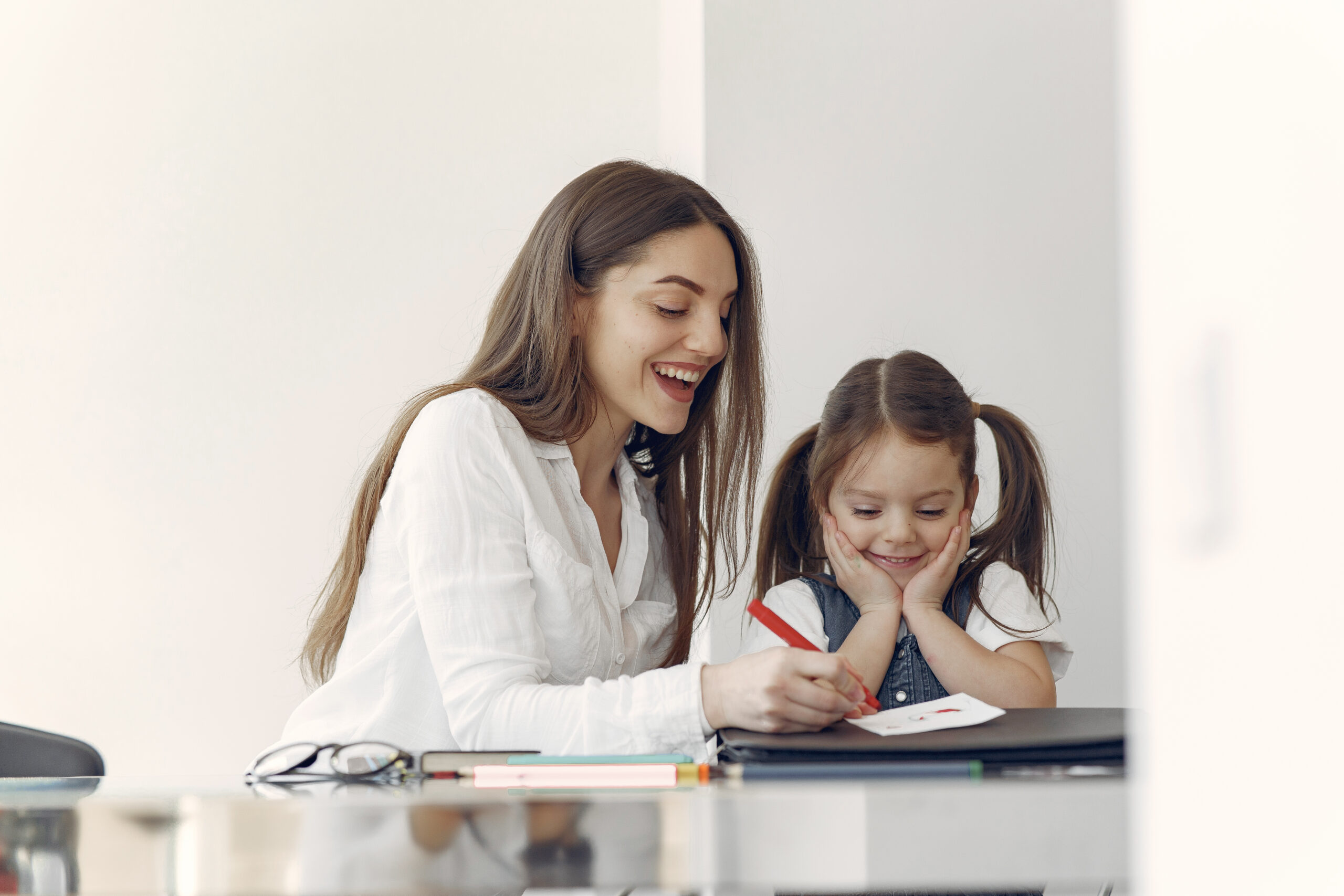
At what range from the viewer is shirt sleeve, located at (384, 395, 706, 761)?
89 cm

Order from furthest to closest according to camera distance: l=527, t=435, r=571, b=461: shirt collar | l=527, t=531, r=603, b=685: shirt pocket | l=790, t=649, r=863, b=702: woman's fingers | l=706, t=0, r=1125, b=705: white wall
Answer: l=706, t=0, r=1125, b=705: white wall
l=527, t=435, r=571, b=461: shirt collar
l=527, t=531, r=603, b=685: shirt pocket
l=790, t=649, r=863, b=702: woman's fingers

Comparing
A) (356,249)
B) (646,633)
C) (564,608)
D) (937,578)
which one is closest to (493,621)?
(564,608)

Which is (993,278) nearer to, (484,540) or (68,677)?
(484,540)

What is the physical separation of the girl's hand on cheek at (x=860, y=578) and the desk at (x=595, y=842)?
1.20m

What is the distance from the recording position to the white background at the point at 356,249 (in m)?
2.23

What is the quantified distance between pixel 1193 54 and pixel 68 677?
2650 millimetres

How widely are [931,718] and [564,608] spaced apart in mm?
543

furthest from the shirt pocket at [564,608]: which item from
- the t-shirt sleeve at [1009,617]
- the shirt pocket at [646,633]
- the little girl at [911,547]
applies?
the t-shirt sleeve at [1009,617]

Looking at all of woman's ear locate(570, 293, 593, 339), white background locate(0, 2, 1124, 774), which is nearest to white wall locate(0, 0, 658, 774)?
white background locate(0, 2, 1124, 774)

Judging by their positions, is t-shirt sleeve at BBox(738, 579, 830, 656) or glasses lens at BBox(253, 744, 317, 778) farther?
t-shirt sleeve at BBox(738, 579, 830, 656)

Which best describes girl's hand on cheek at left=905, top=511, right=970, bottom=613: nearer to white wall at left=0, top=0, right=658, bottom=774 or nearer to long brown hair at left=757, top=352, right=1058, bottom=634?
long brown hair at left=757, top=352, right=1058, bottom=634

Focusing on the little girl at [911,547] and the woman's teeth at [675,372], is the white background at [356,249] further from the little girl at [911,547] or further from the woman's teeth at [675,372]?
the woman's teeth at [675,372]

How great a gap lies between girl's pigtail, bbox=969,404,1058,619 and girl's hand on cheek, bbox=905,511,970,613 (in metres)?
0.13

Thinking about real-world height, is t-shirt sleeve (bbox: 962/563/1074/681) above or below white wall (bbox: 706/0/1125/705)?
below
